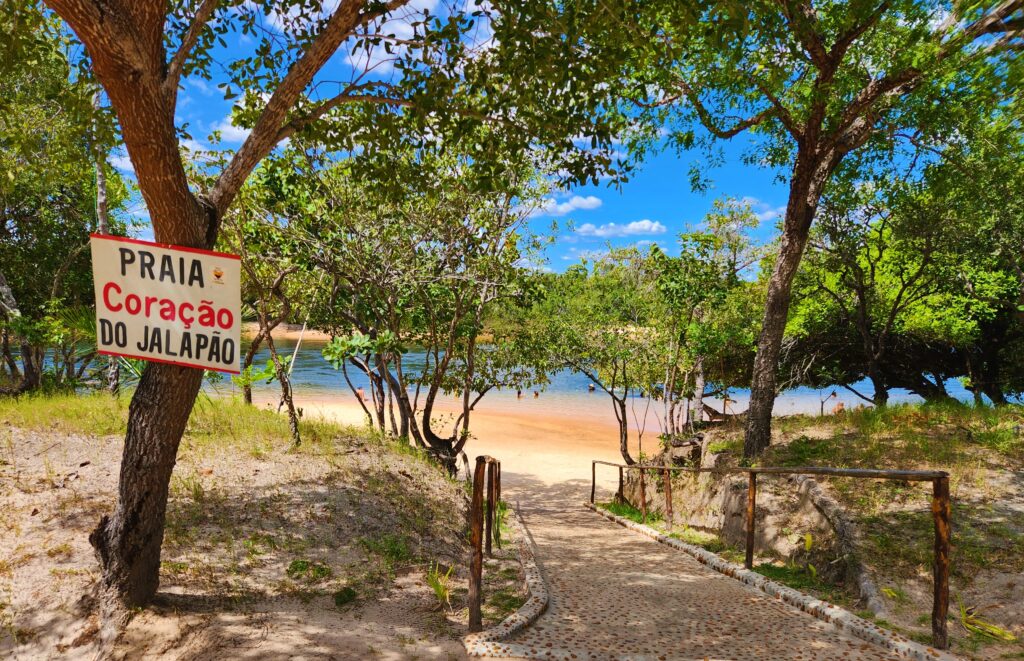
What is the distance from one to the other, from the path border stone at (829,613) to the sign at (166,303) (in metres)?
4.51

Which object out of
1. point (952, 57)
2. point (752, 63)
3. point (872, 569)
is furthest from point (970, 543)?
point (752, 63)

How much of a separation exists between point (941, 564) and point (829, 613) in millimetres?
836

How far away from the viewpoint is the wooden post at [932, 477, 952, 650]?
359 cm

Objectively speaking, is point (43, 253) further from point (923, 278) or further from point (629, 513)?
point (923, 278)

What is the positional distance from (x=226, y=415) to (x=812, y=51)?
30.4 ft

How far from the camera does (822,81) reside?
6.94 m

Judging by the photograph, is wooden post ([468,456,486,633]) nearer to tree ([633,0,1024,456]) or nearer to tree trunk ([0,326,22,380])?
tree ([633,0,1024,456])

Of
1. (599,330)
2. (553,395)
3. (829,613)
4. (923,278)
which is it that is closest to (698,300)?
(599,330)

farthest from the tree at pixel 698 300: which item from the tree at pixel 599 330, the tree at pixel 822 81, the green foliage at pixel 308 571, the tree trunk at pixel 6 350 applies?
the tree trunk at pixel 6 350

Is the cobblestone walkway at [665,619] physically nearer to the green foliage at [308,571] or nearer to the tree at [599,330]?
the green foliage at [308,571]

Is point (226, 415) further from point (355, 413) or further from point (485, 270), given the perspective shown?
point (355, 413)

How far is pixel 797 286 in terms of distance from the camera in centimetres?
1459

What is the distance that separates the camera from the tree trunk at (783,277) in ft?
25.2

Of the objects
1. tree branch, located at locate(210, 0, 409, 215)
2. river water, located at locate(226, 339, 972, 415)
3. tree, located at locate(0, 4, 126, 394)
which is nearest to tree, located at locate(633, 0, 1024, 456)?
tree branch, located at locate(210, 0, 409, 215)
